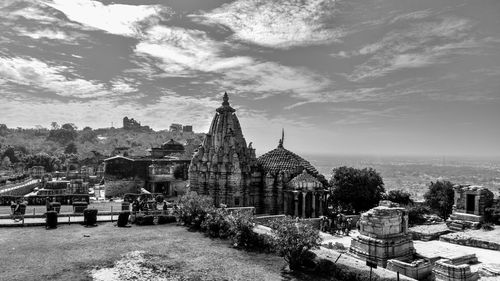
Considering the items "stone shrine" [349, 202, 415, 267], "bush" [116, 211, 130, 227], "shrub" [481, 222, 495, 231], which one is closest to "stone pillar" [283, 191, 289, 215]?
"stone shrine" [349, 202, 415, 267]

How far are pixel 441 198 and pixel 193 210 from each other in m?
28.8

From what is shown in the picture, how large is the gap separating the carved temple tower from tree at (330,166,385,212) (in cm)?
849

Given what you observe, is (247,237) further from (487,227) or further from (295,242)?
(487,227)

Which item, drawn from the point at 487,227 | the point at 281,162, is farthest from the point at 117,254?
the point at 487,227

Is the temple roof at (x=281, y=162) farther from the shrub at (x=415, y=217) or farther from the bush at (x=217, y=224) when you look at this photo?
the bush at (x=217, y=224)

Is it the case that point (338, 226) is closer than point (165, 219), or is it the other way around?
point (165, 219)

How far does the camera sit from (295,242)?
55.5ft

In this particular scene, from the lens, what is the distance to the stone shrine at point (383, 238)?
20547 mm

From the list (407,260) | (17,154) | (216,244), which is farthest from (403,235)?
(17,154)

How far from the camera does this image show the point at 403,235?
21547 millimetres

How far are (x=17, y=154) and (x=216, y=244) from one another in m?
110

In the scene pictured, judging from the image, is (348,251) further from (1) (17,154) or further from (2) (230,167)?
(1) (17,154)

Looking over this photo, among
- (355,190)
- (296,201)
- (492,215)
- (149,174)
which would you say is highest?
(149,174)

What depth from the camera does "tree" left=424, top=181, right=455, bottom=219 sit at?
39219 millimetres
